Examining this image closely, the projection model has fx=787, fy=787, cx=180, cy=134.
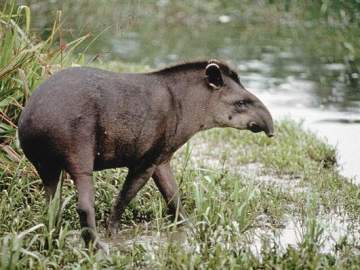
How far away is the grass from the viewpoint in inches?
200

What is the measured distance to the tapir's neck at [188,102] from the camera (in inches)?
242

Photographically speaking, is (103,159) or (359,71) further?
(359,71)

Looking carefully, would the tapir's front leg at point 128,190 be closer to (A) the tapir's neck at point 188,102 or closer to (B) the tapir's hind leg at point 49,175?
(A) the tapir's neck at point 188,102

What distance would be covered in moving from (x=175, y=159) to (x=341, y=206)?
2404 millimetres

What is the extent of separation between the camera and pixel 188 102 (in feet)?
20.3

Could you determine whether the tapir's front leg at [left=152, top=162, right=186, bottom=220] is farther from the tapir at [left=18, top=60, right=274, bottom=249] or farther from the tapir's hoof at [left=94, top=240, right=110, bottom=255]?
the tapir's hoof at [left=94, top=240, right=110, bottom=255]

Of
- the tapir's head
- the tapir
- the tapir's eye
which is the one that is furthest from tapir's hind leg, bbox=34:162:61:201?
the tapir's eye

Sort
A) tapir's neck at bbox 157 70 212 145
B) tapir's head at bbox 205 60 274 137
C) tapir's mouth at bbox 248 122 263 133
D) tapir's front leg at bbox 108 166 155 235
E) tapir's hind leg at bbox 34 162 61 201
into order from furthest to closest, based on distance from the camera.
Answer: tapir's mouth at bbox 248 122 263 133
tapir's head at bbox 205 60 274 137
tapir's neck at bbox 157 70 212 145
tapir's front leg at bbox 108 166 155 235
tapir's hind leg at bbox 34 162 61 201

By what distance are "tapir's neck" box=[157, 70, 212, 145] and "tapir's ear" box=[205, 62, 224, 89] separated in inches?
2.5

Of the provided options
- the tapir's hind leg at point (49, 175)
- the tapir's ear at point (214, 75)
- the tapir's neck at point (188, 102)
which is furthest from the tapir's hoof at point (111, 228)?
the tapir's ear at point (214, 75)

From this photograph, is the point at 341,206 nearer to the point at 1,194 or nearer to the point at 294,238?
the point at 294,238

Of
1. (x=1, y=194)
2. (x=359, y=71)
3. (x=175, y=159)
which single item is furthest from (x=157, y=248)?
(x=359, y=71)

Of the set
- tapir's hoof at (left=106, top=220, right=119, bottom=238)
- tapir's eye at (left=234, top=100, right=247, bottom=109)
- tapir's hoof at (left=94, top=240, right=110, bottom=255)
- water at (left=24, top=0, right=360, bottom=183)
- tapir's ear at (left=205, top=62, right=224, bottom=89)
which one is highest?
water at (left=24, top=0, right=360, bottom=183)

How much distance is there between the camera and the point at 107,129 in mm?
5660
